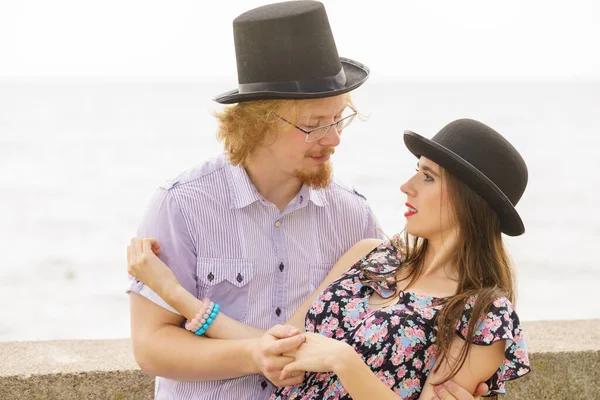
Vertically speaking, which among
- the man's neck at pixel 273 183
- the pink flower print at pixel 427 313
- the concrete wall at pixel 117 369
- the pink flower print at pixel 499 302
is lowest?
the concrete wall at pixel 117 369

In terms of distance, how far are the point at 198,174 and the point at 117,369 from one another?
696 millimetres

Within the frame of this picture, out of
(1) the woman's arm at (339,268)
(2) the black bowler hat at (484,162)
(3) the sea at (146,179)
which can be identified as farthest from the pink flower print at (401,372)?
(3) the sea at (146,179)

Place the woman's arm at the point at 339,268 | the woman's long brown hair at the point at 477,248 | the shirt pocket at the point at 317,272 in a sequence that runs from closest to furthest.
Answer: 1. the woman's long brown hair at the point at 477,248
2. the woman's arm at the point at 339,268
3. the shirt pocket at the point at 317,272

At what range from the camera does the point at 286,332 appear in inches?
91.4

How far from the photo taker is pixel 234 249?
262 cm

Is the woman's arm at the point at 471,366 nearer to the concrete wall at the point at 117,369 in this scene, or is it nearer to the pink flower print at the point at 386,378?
the pink flower print at the point at 386,378

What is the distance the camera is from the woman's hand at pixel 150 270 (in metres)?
2.43

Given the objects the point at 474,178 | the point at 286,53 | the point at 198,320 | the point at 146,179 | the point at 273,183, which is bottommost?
the point at 146,179

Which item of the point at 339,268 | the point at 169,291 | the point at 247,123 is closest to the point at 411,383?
the point at 339,268

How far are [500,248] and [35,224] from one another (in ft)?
37.5

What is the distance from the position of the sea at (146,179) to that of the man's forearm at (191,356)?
0.81 metres

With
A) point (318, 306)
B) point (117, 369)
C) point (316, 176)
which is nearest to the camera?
point (318, 306)

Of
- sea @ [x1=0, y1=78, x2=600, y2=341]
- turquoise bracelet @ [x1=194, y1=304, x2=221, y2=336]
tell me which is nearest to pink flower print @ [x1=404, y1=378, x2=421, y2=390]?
turquoise bracelet @ [x1=194, y1=304, x2=221, y2=336]

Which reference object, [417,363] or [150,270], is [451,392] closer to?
[417,363]
